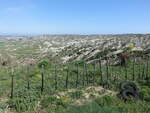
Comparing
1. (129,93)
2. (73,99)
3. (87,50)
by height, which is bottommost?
(73,99)

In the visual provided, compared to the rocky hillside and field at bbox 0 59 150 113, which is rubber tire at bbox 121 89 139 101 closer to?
field at bbox 0 59 150 113

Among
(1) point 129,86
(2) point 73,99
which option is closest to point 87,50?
(1) point 129,86

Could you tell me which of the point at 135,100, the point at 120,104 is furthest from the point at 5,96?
the point at 135,100

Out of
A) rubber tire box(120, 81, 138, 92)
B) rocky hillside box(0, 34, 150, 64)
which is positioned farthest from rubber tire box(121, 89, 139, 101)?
rocky hillside box(0, 34, 150, 64)

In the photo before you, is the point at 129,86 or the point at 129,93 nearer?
the point at 129,93

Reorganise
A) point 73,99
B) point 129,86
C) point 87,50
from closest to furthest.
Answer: point 73,99 < point 129,86 < point 87,50

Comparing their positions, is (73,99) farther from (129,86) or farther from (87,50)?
(87,50)

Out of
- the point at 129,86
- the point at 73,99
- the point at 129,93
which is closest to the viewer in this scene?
the point at 129,93

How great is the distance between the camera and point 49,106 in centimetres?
1351

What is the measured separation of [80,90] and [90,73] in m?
6.17

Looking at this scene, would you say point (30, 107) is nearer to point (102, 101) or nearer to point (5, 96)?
point (5, 96)

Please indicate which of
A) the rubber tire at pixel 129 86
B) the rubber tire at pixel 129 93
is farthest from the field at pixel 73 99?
the rubber tire at pixel 129 86

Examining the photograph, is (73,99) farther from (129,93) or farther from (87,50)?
(87,50)

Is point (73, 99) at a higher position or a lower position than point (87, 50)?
lower
